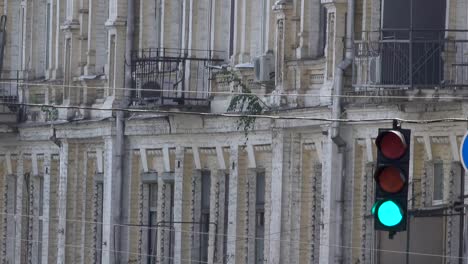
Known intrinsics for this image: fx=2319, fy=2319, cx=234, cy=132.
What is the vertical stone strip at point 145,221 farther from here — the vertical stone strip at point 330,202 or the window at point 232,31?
the vertical stone strip at point 330,202

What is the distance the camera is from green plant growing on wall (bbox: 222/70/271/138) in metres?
33.8

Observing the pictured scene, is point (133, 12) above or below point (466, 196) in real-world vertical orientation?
above

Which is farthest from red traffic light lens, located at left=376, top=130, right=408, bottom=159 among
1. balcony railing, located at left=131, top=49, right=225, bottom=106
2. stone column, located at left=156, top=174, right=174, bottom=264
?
stone column, located at left=156, top=174, right=174, bottom=264

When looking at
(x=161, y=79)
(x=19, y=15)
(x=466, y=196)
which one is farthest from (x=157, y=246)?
(x=466, y=196)

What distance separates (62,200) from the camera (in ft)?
138

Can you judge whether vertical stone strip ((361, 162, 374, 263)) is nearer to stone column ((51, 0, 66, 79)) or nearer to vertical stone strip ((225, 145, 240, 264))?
vertical stone strip ((225, 145, 240, 264))

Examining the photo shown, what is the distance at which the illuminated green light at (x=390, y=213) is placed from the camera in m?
19.4

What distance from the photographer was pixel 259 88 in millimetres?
34094

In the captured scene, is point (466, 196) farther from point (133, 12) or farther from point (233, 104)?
point (133, 12)

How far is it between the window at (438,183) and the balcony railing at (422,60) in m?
1.15

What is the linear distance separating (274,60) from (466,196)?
22.8ft

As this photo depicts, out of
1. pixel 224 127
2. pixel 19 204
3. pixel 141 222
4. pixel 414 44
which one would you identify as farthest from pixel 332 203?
pixel 19 204

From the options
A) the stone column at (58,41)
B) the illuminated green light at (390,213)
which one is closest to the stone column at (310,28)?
the stone column at (58,41)

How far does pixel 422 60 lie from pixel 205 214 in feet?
29.9
